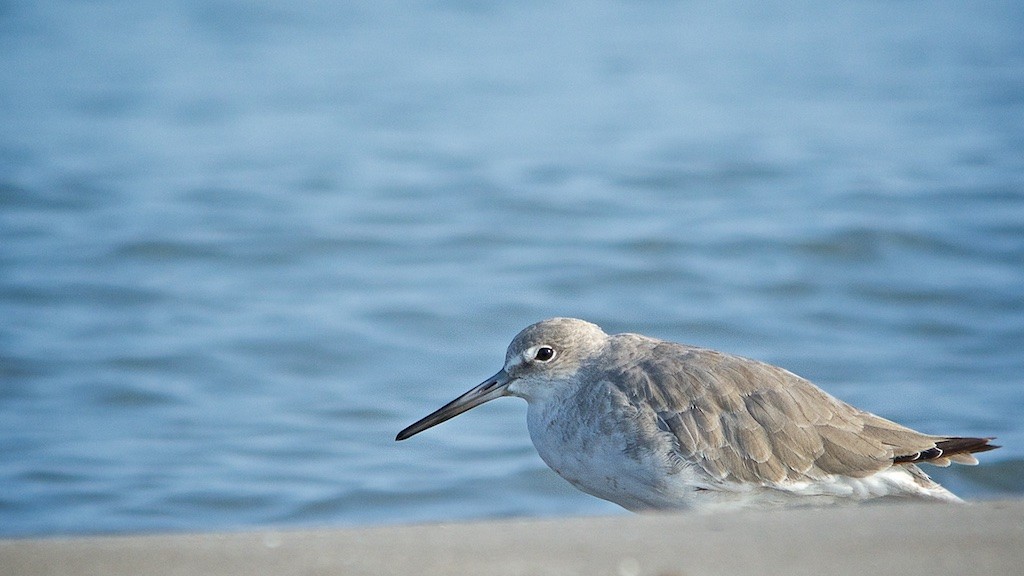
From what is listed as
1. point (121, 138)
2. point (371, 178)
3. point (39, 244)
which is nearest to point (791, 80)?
point (371, 178)

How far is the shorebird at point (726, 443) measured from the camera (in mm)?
5707

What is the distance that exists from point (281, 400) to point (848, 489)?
481 centimetres

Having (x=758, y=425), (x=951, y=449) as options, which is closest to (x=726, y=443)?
(x=758, y=425)

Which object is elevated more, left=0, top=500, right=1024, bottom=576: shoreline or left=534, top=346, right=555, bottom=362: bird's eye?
left=534, top=346, right=555, bottom=362: bird's eye

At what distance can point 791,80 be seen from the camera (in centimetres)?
1727

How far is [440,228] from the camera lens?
13016 millimetres

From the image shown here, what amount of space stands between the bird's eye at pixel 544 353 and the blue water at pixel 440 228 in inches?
67.0

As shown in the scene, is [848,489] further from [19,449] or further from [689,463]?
[19,449]

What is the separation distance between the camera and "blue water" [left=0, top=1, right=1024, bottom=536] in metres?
8.44

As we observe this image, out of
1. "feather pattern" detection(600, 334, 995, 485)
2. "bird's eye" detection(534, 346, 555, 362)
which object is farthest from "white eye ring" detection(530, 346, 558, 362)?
"feather pattern" detection(600, 334, 995, 485)

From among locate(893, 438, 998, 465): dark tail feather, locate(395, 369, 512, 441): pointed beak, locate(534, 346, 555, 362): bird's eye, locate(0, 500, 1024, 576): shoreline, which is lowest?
locate(893, 438, 998, 465): dark tail feather

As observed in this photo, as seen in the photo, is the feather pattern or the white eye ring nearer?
the feather pattern

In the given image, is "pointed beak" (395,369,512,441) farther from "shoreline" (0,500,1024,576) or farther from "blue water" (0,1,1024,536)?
"shoreline" (0,500,1024,576)

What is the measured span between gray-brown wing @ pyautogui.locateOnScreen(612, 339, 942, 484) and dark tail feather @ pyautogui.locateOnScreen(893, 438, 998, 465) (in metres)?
0.03
